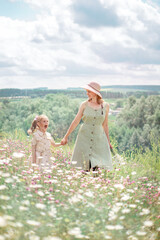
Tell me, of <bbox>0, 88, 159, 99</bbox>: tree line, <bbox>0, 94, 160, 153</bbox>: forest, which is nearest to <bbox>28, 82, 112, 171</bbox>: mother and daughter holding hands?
<bbox>0, 94, 160, 153</bbox>: forest

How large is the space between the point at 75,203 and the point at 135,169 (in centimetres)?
269

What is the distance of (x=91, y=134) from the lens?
16.1ft

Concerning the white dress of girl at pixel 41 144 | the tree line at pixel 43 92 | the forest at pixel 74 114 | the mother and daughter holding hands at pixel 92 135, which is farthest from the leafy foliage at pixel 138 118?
the white dress of girl at pixel 41 144

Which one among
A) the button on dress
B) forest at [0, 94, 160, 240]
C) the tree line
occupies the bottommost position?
forest at [0, 94, 160, 240]

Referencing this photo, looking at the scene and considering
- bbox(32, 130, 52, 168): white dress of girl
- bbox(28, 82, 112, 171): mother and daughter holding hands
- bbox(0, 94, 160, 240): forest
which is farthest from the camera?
bbox(28, 82, 112, 171): mother and daughter holding hands

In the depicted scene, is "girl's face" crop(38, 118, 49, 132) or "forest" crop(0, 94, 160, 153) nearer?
"girl's face" crop(38, 118, 49, 132)

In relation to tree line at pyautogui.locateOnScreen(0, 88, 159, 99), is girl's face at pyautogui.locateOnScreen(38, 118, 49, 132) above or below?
below

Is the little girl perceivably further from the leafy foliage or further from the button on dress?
the leafy foliage

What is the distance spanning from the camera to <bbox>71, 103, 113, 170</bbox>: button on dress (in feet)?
16.0

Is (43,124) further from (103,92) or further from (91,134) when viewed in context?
(103,92)

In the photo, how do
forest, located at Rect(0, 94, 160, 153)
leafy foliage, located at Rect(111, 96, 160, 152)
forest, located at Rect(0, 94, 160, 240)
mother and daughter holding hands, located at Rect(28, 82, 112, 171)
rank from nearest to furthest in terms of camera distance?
1. forest, located at Rect(0, 94, 160, 240)
2. mother and daughter holding hands, located at Rect(28, 82, 112, 171)
3. forest, located at Rect(0, 94, 160, 153)
4. leafy foliage, located at Rect(111, 96, 160, 152)

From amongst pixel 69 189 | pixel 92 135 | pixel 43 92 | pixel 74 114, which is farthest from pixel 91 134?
pixel 43 92

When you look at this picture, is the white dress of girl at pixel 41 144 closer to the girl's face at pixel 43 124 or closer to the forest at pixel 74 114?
the girl's face at pixel 43 124

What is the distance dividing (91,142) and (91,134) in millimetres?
132
